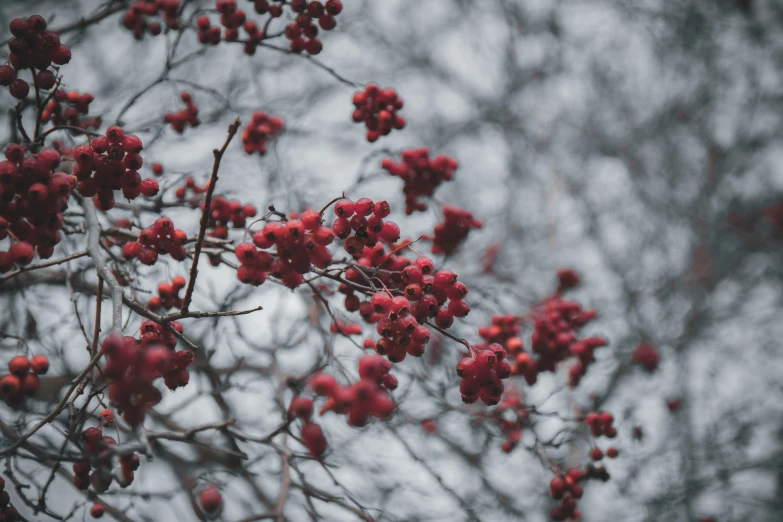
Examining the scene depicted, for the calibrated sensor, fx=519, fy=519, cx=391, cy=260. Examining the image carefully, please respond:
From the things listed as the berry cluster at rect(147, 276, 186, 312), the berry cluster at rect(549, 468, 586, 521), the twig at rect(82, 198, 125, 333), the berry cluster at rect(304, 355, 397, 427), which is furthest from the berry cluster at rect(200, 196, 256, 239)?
the berry cluster at rect(549, 468, 586, 521)

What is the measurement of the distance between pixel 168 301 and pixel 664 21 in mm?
7449

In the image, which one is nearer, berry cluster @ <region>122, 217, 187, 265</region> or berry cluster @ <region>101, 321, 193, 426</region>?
berry cluster @ <region>101, 321, 193, 426</region>

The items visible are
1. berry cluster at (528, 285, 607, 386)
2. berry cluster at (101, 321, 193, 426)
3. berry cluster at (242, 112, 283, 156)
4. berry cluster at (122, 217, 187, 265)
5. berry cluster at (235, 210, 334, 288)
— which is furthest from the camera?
berry cluster at (242, 112, 283, 156)

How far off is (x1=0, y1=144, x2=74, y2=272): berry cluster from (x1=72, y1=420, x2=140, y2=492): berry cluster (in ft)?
2.17

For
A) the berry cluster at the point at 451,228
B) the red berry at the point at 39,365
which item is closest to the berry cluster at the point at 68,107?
the red berry at the point at 39,365

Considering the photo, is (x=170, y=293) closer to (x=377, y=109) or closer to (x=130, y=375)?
(x=130, y=375)

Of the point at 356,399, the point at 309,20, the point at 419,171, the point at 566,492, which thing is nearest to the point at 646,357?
the point at 566,492

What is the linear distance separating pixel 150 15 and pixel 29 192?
2285 mm

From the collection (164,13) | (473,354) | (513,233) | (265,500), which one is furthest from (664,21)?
(265,500)

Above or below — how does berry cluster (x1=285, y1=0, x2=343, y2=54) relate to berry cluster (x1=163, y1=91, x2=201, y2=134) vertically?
above

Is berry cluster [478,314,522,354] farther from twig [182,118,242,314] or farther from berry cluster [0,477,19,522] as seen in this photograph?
Answer: berry cluster [0,477,19,522]

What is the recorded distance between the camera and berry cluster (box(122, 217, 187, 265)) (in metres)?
2.07

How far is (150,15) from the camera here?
11.1ft

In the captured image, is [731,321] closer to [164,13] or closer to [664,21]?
[664,21]
